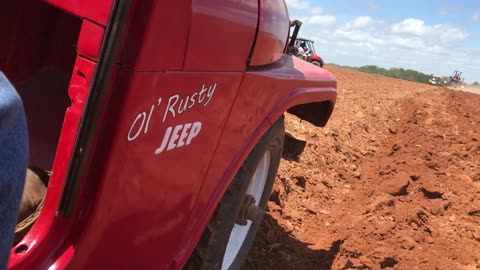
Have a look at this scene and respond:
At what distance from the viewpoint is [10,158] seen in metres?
0.79

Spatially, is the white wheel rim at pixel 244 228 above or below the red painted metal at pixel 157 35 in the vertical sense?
below

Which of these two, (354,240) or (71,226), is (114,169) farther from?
(354,240)

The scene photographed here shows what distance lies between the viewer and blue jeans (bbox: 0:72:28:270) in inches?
30.7

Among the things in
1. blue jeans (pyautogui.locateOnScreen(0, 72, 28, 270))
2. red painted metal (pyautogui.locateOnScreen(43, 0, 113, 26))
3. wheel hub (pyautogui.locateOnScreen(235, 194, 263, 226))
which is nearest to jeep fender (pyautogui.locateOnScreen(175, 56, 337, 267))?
wheel hub (pyautogui.locateOnScreen(235, 194, 263, 226))

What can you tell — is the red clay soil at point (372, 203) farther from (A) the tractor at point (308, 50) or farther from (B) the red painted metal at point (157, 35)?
(A) the tractor at point (308, 50)

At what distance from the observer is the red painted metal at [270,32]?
228 cm

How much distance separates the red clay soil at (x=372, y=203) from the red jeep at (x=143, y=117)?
1.79 metres

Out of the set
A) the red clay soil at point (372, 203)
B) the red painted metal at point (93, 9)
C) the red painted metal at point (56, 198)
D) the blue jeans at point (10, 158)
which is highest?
the red painted metal at point (93, 9)

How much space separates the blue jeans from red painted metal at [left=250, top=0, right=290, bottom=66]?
1.52m

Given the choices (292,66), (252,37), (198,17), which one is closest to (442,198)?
(292,66)

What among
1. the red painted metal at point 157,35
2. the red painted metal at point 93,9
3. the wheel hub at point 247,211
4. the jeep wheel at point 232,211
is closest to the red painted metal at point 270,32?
the jeep wheel at point 232,211

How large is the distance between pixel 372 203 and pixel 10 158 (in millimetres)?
5395

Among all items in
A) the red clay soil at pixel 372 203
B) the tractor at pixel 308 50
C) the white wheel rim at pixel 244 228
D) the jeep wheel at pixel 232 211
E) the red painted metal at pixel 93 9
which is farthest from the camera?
the tractor at pixel 308 50

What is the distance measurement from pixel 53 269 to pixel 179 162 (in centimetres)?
61
